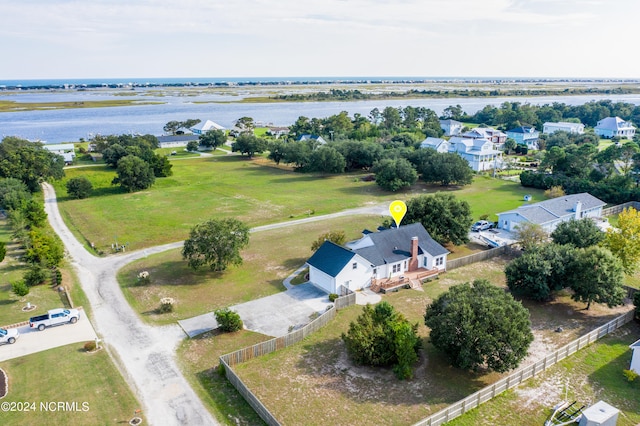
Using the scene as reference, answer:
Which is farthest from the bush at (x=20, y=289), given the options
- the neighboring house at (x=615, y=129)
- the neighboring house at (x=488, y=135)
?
the neighboring house at (x=615, y=129)

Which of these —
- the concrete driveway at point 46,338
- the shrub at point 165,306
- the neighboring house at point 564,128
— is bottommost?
the concrete driveway at point 46,338

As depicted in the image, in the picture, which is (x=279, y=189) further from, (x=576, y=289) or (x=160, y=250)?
(x=576, y=289)

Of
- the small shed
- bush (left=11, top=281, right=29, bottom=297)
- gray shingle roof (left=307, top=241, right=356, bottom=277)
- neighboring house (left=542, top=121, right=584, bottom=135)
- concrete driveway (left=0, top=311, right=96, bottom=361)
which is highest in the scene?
neighboring house (left=542, top=121, right=584, bottom=135)

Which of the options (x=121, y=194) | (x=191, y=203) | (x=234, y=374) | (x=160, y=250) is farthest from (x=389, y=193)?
(x=234, y=374)

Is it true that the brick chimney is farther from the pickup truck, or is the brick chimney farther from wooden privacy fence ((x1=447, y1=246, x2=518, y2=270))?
the pickup truck

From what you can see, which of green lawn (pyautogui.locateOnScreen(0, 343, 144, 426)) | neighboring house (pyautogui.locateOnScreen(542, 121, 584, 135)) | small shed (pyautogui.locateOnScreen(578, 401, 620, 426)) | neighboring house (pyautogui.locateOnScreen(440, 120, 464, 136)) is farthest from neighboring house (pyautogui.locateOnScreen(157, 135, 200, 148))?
small shed (pyautogui.locateOnScreen(578, 401, 620, 426))

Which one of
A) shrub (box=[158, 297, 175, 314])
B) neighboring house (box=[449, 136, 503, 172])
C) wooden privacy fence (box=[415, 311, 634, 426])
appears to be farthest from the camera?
neighboring house (box=[449, 136, 503, 172])

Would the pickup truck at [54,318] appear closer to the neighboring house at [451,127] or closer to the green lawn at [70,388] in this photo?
the green lawn at [70,388]

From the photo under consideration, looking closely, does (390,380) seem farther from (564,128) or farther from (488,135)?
(564,128)
